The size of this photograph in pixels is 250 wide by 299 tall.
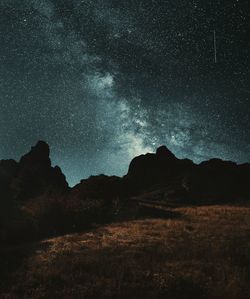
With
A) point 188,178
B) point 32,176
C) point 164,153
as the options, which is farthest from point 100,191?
point 164,153

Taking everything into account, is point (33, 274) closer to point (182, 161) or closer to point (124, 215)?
point (124, 215)

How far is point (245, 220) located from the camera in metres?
29.4

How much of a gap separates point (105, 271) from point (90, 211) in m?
20.4

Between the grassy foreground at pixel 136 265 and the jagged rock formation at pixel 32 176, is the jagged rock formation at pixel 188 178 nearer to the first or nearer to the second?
the jagged rock formation at pixel 32 176

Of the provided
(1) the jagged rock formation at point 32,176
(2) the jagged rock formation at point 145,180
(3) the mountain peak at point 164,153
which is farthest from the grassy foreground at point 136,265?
(3) the mountain peak at point 164,153

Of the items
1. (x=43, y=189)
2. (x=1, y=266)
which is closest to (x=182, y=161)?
(x=43, y=189)

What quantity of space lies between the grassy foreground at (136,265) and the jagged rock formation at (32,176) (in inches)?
1009

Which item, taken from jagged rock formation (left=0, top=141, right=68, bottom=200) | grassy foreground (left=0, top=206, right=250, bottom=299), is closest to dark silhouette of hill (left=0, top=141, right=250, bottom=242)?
jagged rock formation (left=0, top=141, right=68, bottom=200)

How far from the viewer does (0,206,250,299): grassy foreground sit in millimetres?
13438

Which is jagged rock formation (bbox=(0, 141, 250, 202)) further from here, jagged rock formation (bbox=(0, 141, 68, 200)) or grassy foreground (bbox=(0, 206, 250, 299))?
grassy foreground (bbox=(0, 206, 250, 299))

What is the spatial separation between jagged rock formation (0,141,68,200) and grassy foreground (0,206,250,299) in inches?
1009

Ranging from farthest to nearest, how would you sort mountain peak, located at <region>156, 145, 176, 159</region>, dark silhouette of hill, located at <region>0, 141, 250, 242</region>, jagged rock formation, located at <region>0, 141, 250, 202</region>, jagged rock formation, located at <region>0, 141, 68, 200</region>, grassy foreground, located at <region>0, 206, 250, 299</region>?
mountain peak, located at <region>156, 145, 176, 159</region> < jagged rock formation, located at <region>0, 141, 68, 200</region> < jagged rock formation, located at <region>0, 141, 250, 202</region> < dark silhouette of hill, located at <region>0, 141, 250, 242</region> < grassy foreground, located at <region>0, 206, 250, 299</region>

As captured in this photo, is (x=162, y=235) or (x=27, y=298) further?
(x=162, y=235)

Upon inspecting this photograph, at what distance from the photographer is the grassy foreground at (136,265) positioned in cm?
1344
